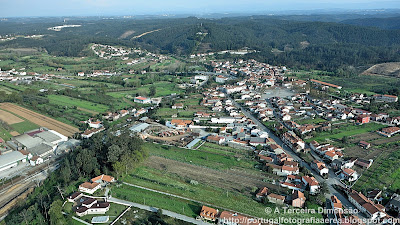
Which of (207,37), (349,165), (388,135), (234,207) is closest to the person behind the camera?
(234,207)

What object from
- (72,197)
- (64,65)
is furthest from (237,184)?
(64,65)

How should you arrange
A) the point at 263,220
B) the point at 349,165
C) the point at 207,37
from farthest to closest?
1. the point at 207,37
2. the point at 349,165
3. the point at 263,220

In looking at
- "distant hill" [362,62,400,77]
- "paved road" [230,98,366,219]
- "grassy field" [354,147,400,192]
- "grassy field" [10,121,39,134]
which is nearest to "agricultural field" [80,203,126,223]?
"paved road" [230,98,366,219]

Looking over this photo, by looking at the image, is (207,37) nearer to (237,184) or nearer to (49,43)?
(49,43)

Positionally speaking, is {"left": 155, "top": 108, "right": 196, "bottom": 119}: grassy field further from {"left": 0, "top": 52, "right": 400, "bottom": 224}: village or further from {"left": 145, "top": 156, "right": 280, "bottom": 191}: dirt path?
{"left": 145, "top": 156, "right": 280, "bottom": 191}: dirt path

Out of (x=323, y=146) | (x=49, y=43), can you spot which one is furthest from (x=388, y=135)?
(x=49, y=43)

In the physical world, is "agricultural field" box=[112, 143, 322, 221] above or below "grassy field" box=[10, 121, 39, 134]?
below

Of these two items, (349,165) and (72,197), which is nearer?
(72,197)
